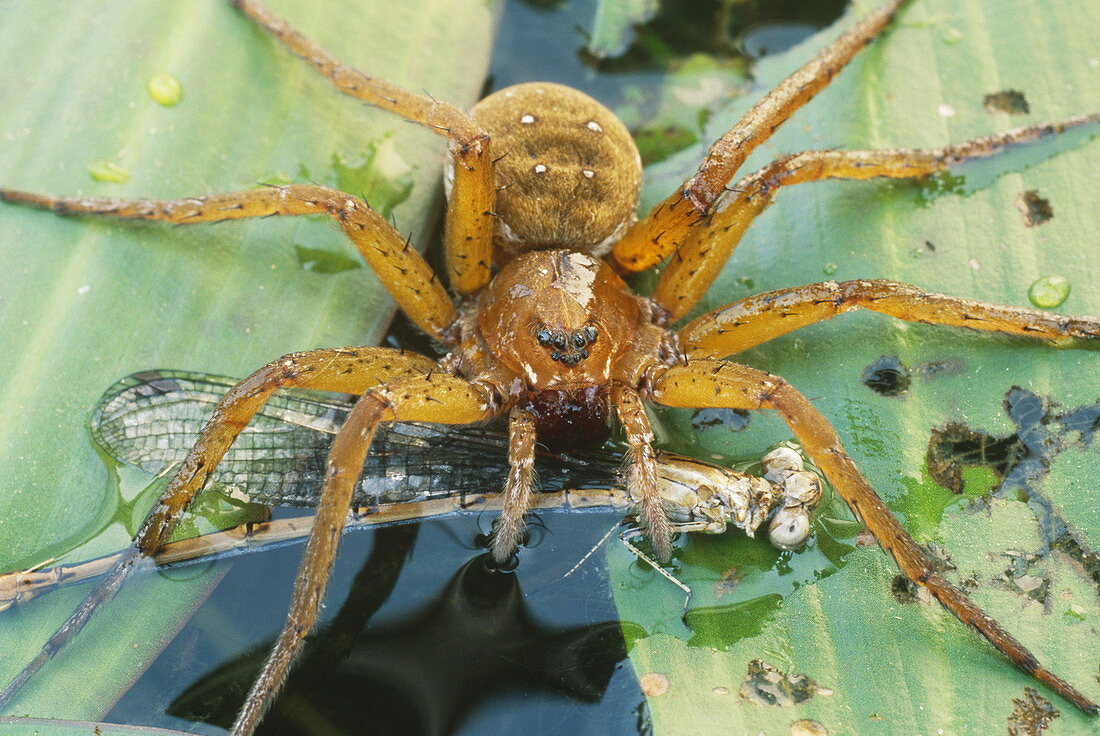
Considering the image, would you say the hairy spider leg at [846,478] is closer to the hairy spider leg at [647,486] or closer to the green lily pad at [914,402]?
the green lily pad at [914,402]

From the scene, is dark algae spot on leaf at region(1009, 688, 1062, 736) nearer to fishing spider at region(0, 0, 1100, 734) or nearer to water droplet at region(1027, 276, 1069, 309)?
fishing spider at region(0, 0, 1100, 734)

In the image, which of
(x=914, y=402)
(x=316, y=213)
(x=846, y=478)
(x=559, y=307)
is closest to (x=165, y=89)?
(x=316, y=213)

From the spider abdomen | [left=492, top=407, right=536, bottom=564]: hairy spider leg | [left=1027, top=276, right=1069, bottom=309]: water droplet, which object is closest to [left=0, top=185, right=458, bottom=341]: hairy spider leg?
the spider abdomen

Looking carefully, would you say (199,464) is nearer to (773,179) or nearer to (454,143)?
(454,143)

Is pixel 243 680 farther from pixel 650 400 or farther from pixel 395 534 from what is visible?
pixel 650 400

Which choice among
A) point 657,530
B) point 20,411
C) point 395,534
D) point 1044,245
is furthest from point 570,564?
point 1044,245

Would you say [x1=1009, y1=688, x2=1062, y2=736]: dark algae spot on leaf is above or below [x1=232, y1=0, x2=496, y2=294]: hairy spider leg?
below
